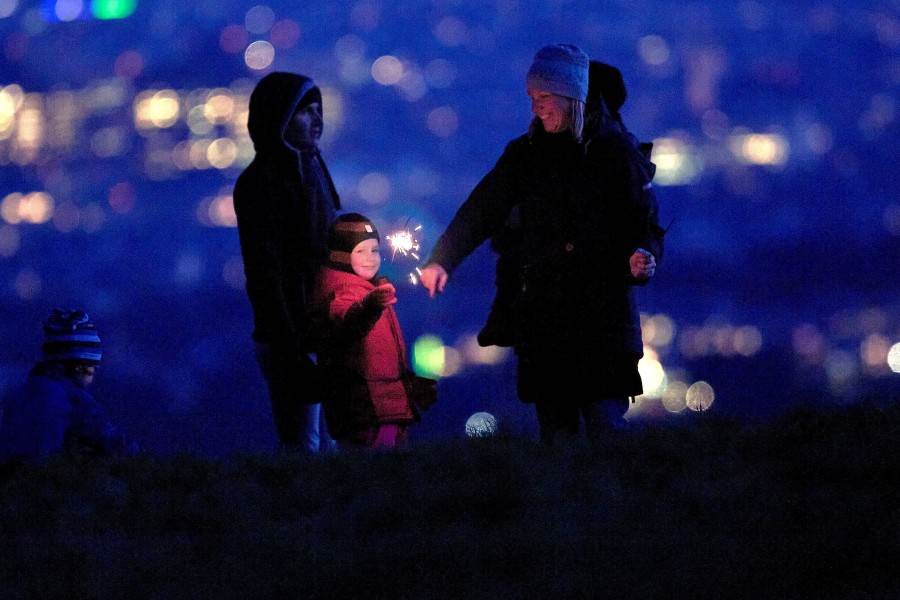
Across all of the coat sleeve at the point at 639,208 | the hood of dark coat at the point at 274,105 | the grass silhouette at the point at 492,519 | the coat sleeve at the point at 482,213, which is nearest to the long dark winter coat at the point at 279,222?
the hood of dark coat at the point at 274,105

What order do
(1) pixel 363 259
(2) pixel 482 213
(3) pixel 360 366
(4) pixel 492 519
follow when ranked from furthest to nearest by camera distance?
1. (1) pixel 363 259
2. (3) pixel 360 366
3. (2) pixel 482 213
4. (4) pixel 492 519

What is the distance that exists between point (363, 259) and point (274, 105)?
1.09 meters

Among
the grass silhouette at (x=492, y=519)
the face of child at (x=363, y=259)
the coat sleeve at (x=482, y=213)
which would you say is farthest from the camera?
the face of child at (x=363, y=259)

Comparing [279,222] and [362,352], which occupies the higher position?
[279,222]

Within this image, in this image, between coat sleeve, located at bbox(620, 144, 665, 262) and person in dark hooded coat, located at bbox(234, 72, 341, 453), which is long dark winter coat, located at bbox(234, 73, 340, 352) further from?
coat sleeve, located at bbox(620, 144, 665, 262)

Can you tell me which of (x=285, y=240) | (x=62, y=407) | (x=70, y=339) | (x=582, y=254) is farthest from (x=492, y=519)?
(x=70, y=339)

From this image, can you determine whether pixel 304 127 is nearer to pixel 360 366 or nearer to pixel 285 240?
pixel 285 240

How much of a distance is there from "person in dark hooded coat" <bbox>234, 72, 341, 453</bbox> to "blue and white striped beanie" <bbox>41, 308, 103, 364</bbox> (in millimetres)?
949

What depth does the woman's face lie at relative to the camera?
6.84 meters

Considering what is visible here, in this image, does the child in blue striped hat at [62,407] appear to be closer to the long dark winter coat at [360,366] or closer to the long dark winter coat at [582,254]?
the long dark winter coat at [360,366]

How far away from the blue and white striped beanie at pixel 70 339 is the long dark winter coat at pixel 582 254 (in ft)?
8.44

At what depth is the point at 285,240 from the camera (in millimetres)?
7844

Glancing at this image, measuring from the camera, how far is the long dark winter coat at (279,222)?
25.3ft

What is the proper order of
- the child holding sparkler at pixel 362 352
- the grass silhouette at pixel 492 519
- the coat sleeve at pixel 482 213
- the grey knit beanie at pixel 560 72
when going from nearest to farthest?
the grass silhouette at pixel 492 519, the grey knit beanie at pixel 560 72, the coat sleeve at pixel 482 213, the child holding sparkler at pixel 362 352
